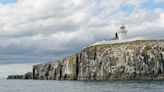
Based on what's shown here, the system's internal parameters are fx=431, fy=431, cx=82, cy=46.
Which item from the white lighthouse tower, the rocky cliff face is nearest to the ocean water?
the rocky cliff face

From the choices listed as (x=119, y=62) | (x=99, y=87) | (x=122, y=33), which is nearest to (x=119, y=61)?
(x=119, y=62)

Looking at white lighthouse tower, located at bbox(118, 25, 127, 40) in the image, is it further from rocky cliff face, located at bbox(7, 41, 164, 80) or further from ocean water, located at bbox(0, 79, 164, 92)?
ocean water, located at bbox(0, 79, 164, 92)

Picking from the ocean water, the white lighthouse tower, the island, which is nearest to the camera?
the ocean water

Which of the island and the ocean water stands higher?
the island

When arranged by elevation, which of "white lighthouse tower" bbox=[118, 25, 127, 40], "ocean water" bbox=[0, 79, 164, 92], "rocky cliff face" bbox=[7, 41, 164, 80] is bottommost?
"ocean water" bbox=[0, 79, 164, 92]

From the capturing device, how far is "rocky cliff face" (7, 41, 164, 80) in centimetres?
14100

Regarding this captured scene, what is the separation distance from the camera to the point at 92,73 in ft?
516

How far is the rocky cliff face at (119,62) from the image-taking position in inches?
5551

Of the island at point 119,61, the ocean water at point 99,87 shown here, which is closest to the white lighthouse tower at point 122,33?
the island at point 119,61

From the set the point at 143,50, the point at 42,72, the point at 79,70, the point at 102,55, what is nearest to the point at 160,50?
the point at 143,50

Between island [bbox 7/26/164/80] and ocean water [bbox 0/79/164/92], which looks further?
island [bbox 7/26/164/80]

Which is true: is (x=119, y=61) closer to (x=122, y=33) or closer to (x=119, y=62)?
(x=119, y=62)

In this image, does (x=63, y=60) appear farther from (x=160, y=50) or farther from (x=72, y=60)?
(x=160, y=50)

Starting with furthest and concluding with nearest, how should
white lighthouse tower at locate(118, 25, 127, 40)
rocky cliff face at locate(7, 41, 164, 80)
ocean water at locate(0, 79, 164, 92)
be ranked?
white lighthouse tower at locate(118, 25, 127, 40), rocky cliff face at locate(7, 41, 164, 80), ocean water at locate(0, 79, 164, 92)
